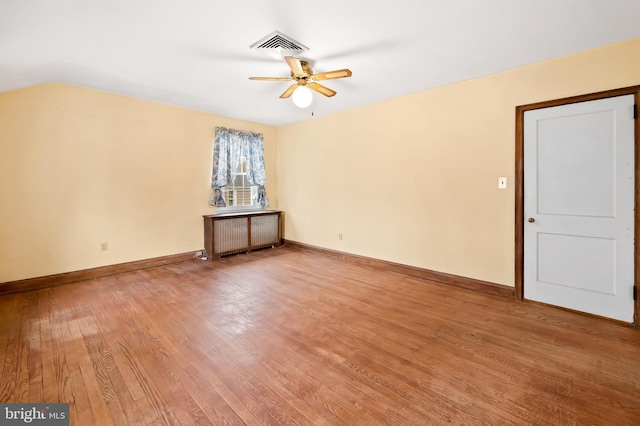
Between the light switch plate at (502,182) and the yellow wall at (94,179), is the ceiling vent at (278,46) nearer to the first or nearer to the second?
the light switch plate at (502,182)

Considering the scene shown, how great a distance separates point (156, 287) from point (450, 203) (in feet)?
13.1

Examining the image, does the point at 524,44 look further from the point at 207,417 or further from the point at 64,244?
the point at 64,244

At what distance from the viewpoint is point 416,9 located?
205cm

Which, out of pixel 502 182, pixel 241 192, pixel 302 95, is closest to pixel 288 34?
pixel 302 95

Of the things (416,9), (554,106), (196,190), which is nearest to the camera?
(416,9)

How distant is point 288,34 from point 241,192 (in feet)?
12.5

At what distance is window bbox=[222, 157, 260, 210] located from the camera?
5.49 metres

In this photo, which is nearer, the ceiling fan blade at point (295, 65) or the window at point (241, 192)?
the ceiling fan blade at point (295, 65)

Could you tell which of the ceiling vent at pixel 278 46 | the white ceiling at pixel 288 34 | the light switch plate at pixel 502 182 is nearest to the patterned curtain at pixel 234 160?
the white ceiling at pixel 288 34

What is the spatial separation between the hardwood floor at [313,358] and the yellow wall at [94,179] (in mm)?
644

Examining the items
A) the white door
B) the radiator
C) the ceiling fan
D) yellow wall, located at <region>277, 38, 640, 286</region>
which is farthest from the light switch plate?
the radiator

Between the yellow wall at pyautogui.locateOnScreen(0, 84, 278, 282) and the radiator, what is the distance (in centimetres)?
32

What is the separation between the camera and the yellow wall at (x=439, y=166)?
115 inches

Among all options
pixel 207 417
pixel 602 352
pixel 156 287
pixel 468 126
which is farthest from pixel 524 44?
pixel 156 287
